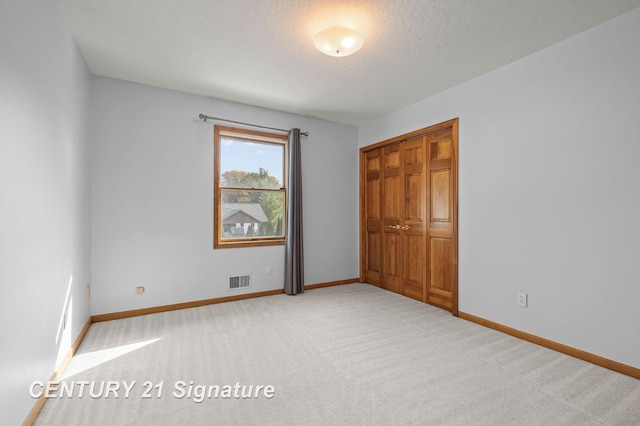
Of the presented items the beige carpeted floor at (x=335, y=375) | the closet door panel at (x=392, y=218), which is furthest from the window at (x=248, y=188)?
the closet door panel at (x=392, y=218)

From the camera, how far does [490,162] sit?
3.14 m

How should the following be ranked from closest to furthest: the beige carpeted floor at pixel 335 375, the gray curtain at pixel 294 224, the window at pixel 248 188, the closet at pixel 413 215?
the beige carpeted floor at pixel 335 375 < the closet at pixel 413 215 < the window at pixel 248 188 < the gray curtain at pixel 294 224

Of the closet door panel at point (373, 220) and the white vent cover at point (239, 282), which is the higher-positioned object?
the closet door panel at point (373, 220)

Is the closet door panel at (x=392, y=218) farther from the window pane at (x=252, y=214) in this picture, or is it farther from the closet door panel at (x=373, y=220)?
the window pane at (x=252, y=214)

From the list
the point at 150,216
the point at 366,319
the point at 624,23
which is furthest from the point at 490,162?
the point at 150,216

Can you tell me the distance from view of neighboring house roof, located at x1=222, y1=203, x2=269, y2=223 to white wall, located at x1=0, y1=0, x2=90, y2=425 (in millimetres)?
1652

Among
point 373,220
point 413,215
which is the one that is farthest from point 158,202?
point 413,215

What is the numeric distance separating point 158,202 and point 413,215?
320 cm


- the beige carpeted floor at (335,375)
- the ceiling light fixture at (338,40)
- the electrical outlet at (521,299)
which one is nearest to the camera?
the beige carpeted floor at (335,375)

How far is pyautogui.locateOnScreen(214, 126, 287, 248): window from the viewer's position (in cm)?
396

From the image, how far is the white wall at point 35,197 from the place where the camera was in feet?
4.60

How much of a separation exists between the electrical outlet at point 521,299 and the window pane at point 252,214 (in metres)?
2.93

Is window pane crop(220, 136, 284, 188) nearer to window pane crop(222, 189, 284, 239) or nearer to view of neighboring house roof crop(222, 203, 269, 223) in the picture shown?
window pane crop(222, 189, 284, 239)

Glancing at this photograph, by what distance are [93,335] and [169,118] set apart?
241 centimetres
